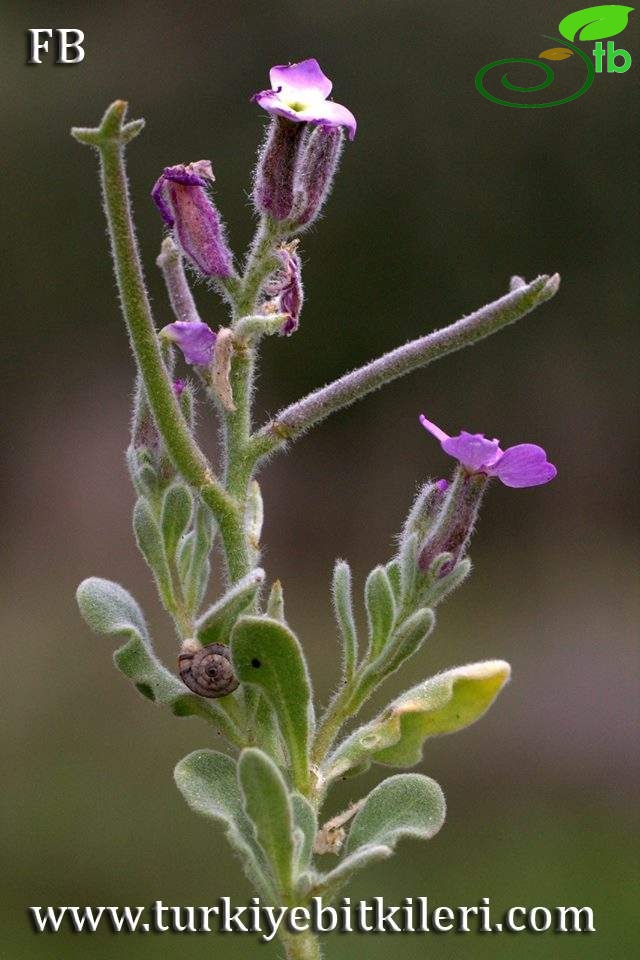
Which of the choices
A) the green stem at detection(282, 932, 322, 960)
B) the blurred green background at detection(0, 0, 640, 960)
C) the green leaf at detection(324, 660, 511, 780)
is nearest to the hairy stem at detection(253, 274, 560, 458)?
the green leaf at detection(324, 660, 511, 780)

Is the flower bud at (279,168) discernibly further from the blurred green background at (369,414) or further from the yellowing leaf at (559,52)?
the blurred green background at (369,414)

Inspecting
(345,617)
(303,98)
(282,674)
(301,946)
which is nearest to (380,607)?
(345,617)

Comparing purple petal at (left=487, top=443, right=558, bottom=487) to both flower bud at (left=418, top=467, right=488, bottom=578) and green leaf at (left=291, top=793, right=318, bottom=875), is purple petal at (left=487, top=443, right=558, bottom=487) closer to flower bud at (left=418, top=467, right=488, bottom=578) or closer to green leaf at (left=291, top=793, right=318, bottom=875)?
flower bud at (left=418, top=467, right=488, bottom=578)

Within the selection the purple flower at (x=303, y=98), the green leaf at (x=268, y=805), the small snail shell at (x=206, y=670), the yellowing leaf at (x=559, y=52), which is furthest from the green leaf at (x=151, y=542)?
the yellowing leaf at (x=559, y=52)

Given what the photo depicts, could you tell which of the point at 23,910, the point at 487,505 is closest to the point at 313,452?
the point at 487,505

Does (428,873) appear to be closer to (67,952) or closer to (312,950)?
(67,952)

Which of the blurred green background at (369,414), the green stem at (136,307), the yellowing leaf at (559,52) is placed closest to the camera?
the green stem at (136,307)
